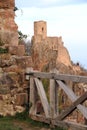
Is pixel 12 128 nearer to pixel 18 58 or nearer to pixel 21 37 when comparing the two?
pixel 18 58

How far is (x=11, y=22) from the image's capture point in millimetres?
10922

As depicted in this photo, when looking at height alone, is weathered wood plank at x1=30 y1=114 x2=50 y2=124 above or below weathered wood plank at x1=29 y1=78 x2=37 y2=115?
below

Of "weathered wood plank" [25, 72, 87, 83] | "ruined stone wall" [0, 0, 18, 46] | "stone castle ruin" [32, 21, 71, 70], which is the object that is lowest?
"stone castle ruin" [32, 21, 71, 70]

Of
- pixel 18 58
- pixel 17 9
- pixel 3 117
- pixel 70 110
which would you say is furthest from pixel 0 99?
pixel 17 9

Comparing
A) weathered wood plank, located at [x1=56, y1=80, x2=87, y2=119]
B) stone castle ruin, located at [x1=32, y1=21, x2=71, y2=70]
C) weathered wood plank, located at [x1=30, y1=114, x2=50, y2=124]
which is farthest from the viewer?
Answer: stone castle ruin, located at [x1=32, y1=21, x2=71, y2=70]

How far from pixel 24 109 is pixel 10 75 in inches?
34.7

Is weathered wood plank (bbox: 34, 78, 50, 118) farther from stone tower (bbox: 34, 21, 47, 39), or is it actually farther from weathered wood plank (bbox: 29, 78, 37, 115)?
stone tower (bbox: 34, 21, 47, 39)

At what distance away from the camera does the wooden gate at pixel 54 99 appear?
8.77 meters

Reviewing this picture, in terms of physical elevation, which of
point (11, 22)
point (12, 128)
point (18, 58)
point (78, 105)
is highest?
point (11, 22)

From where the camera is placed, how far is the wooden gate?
28.8 feet

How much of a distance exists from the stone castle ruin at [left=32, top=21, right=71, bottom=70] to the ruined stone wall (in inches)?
798

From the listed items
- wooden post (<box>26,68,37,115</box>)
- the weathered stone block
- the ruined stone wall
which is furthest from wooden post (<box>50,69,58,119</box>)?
the ruined stone wall

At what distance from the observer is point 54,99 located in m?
9.49

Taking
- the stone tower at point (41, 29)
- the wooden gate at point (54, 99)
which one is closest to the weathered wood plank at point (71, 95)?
the wooden gate at point (54, 99)
